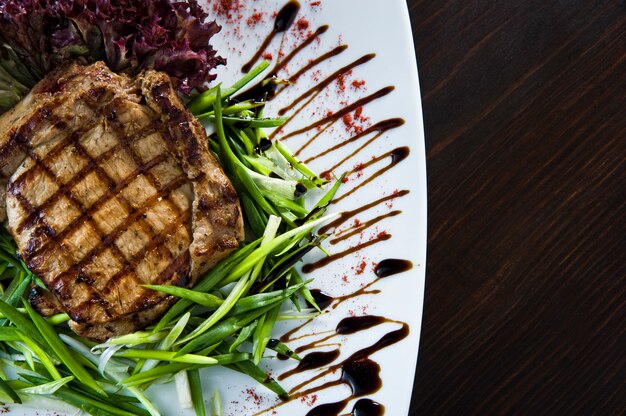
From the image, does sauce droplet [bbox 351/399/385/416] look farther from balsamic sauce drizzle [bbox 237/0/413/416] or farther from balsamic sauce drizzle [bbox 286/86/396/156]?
balsamic sauce drizzle [bbox 286/86/396/156]

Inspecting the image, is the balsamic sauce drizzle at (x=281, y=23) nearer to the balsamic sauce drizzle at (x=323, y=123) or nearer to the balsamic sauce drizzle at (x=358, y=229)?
the balsamic sauce drizzle at (x=323, y=123)

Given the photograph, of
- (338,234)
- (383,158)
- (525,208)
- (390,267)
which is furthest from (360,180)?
(525,208)

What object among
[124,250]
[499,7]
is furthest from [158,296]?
[499,7]

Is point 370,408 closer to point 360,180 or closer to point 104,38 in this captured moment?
point 360,180

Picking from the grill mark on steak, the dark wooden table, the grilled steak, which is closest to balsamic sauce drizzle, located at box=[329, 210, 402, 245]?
the dark wooden table

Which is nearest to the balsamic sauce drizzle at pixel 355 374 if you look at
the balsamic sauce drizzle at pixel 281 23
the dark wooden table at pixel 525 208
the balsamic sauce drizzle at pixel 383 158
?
the dark wooden table at pixel 525 208

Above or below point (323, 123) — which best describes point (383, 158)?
below

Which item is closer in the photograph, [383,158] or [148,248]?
[148,248]
